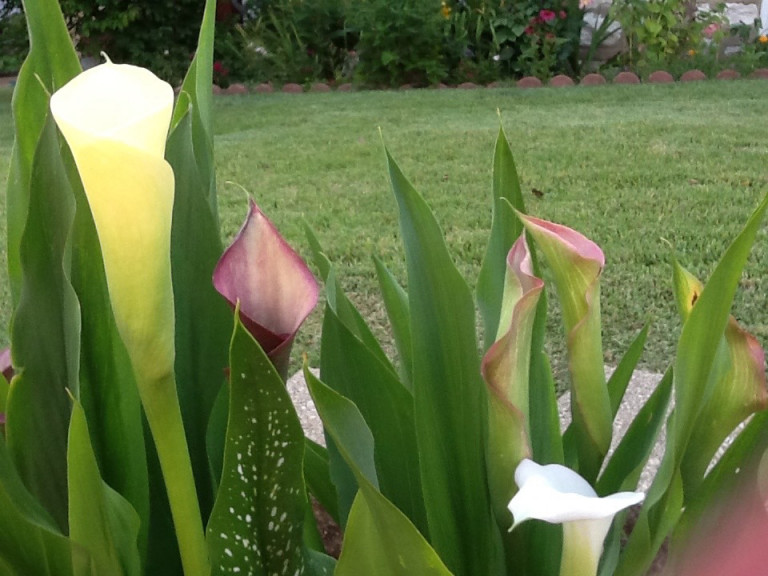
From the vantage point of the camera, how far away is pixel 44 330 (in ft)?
1.25

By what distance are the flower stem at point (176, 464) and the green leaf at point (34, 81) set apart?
171mm

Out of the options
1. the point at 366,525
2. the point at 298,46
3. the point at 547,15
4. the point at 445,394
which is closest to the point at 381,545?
the point at 366,525

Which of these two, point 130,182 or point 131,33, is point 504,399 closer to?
point 130,182

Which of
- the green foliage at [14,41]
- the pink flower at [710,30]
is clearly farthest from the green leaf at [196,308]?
the green foliage at [14,41]

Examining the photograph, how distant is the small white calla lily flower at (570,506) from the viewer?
284 millimetres

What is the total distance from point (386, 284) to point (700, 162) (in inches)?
88.2

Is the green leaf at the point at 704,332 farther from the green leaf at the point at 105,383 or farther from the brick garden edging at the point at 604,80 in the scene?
the brick garden edging at the point at 604,80

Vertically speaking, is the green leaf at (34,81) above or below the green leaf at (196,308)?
above

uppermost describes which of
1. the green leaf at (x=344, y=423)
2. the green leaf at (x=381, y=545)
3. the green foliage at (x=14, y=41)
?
the green foliage at (x=14, y=41)

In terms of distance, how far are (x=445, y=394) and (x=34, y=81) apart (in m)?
0.28

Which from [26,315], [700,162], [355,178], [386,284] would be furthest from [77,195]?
[700,162]

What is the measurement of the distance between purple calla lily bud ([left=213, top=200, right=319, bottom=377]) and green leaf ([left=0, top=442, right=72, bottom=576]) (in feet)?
0.37

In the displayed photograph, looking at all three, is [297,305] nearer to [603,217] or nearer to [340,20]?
[603,217]

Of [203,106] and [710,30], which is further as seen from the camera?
[710,30]
